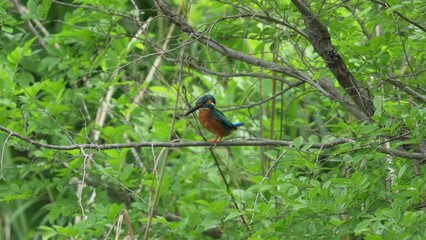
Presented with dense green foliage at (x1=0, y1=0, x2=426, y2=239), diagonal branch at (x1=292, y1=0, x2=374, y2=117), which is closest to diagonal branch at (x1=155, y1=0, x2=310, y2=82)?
dense green foliage at (x1=0, y1=0, x2=426, y2=239)

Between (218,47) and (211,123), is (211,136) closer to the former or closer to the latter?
(211,123)

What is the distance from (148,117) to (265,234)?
7.79 feet

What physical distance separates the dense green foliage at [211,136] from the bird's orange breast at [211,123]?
4.4 inches

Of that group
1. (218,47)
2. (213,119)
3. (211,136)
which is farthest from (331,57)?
(211,136)

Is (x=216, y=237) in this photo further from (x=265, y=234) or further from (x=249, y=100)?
(x=265, y=234)

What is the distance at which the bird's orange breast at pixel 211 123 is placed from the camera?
4.62m

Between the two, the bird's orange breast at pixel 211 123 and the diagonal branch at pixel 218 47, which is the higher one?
the diagonal branch at pixel 218 47

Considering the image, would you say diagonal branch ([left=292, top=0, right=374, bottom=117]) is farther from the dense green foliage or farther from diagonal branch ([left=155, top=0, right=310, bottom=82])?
diagonal branch ([left=155, top=0, right=310, bottom=82])

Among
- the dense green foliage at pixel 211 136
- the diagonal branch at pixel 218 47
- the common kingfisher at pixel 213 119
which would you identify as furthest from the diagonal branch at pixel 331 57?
the common kingfisher at pixel 213 119

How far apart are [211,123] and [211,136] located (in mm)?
1261

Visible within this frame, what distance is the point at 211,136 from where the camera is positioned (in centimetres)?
588

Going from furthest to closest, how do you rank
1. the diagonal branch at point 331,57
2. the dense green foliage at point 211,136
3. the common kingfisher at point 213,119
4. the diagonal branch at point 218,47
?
1. the common kingfisher at point 213,119
2. the diagonal branch at point 218,47
3. the diagonal branch at point 331,57
4. the dense green foliage at point 211,136

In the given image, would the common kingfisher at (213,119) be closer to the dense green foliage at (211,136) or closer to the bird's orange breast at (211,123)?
the bird's orange breast at (211,123)

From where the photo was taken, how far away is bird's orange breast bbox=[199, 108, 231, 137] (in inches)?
182
